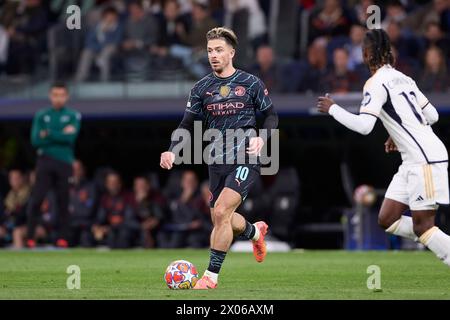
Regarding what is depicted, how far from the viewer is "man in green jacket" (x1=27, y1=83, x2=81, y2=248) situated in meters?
18.0

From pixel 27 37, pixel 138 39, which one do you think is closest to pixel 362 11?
pixel 138 39

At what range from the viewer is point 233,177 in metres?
10.9

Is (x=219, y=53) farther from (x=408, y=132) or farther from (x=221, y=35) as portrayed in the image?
(x=408, y=132)

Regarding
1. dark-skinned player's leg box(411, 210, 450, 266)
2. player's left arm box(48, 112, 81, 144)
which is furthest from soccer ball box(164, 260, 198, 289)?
player's left arm box(48, 112, 81, 144)

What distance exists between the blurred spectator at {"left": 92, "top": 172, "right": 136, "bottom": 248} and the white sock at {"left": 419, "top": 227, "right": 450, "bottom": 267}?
11.5 meters

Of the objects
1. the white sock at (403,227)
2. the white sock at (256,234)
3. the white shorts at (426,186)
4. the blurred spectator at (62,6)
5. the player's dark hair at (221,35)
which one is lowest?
the white sock at (256,234)

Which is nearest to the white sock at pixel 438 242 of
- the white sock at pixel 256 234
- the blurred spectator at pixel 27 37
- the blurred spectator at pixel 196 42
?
the white sock at pixel 256 234

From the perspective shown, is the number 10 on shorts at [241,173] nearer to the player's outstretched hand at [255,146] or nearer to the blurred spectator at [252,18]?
the player's outstretched hand at [255,146]

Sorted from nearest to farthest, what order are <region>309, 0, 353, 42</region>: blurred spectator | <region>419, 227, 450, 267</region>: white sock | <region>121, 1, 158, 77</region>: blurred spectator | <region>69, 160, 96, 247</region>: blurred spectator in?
<region>419, 227, 450, 267</region>: white sock → <region>309, 0, 353, 42</region>: blurred spectator → <region>69, 160, 96, 247</region>: blurred spectator → <region>121, 1, 158, 77</region>: blurred spectator

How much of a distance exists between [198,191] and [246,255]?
395 centimetres

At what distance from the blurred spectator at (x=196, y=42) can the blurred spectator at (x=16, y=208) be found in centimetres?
364

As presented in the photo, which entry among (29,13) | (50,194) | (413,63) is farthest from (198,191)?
(29,13)

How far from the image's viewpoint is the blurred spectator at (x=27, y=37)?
23.3 meters

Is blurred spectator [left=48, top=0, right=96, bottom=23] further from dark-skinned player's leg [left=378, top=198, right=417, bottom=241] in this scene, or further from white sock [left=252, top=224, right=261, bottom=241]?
dark-skinned player's leg [left=378, top=198, right=417, bottom=241]
